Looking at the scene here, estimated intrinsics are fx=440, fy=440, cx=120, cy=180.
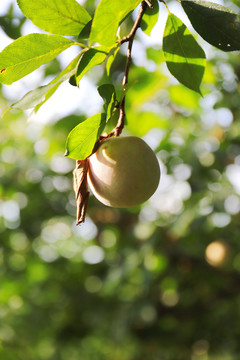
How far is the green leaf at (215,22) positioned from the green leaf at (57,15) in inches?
7.7

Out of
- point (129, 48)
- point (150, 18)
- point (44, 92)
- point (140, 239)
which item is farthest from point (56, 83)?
point (140, 239)

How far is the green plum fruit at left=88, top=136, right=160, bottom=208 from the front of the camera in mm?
824

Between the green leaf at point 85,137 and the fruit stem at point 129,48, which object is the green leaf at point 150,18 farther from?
the green leaf at point 85,137

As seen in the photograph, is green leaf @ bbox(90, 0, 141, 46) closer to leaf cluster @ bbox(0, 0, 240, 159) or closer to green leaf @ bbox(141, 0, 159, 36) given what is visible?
leaf cluster @ bbox(0, 0, 240, 159)

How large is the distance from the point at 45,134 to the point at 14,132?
2.54 ft

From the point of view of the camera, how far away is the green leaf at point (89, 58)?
0.81m

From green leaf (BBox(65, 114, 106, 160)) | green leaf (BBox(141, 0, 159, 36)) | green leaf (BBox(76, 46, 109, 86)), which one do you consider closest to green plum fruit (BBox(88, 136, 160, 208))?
green leaf (BBox(65, 114, 106, 160))

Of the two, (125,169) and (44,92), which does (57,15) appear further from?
(125,169)

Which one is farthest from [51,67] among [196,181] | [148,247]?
[148,247]

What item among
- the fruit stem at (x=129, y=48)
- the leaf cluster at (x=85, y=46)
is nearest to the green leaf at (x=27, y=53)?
the leaf cluster at (x=85, y=46)

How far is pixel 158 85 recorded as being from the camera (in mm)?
2270

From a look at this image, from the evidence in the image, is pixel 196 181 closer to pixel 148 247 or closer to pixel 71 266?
pixel 148 247

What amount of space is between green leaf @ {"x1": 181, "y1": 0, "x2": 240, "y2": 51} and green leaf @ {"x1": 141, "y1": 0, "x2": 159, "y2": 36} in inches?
4.2

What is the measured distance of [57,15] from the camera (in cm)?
82
